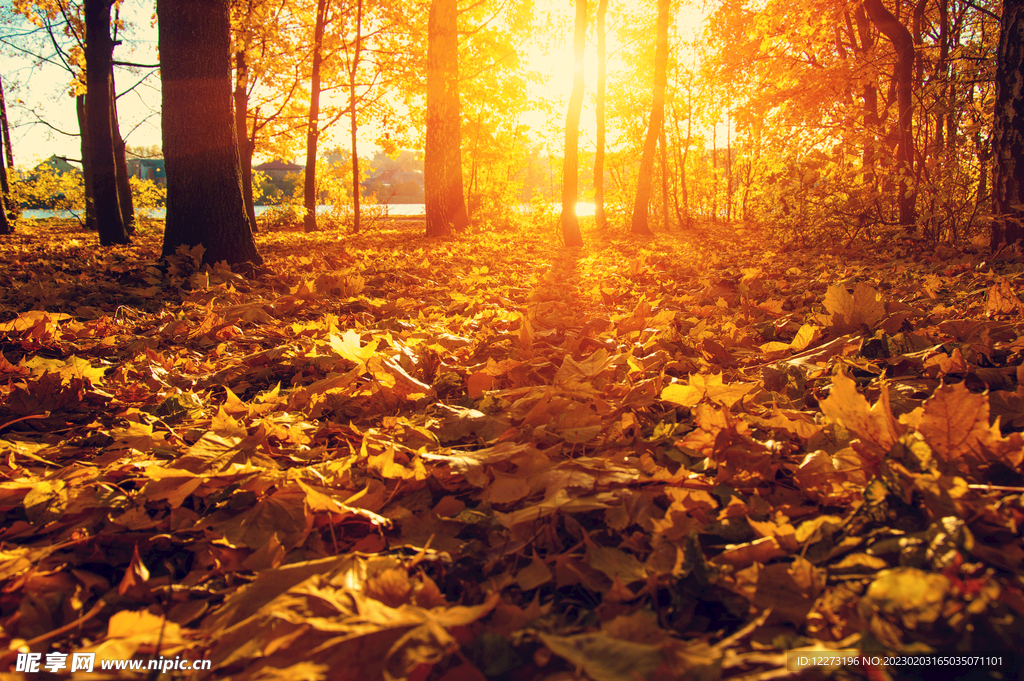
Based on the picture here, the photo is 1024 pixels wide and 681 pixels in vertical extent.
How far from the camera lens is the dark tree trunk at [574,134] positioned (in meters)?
9.12

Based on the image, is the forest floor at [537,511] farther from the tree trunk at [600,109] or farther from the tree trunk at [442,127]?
the tree trunk at [600,109]

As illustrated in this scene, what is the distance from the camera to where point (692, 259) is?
6.16 meters

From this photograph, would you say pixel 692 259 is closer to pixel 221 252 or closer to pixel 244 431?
pixel 221 252

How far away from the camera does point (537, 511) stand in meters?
0.88

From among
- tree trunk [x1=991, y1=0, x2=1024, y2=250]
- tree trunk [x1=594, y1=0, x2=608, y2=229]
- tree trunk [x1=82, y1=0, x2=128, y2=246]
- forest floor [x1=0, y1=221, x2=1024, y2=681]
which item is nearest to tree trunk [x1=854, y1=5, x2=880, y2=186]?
tree trunk [x1=991, y1=0, x2=1024, y2=250]

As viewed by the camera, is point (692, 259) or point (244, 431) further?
point (692, 259)

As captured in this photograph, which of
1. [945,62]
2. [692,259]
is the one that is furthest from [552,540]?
[945,62]

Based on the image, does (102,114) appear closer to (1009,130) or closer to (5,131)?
(1009,130)

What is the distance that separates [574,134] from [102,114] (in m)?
7.63

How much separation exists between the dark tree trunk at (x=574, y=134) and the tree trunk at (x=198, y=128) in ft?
19.5

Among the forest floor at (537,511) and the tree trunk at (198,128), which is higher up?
the tree trunk at (198,128)

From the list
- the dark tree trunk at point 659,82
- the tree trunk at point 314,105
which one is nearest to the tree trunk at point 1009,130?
the dark tree trunk at point 659,82

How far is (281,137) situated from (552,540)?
66.0ft

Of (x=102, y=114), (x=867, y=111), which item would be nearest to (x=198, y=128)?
(x=102, y=114)
